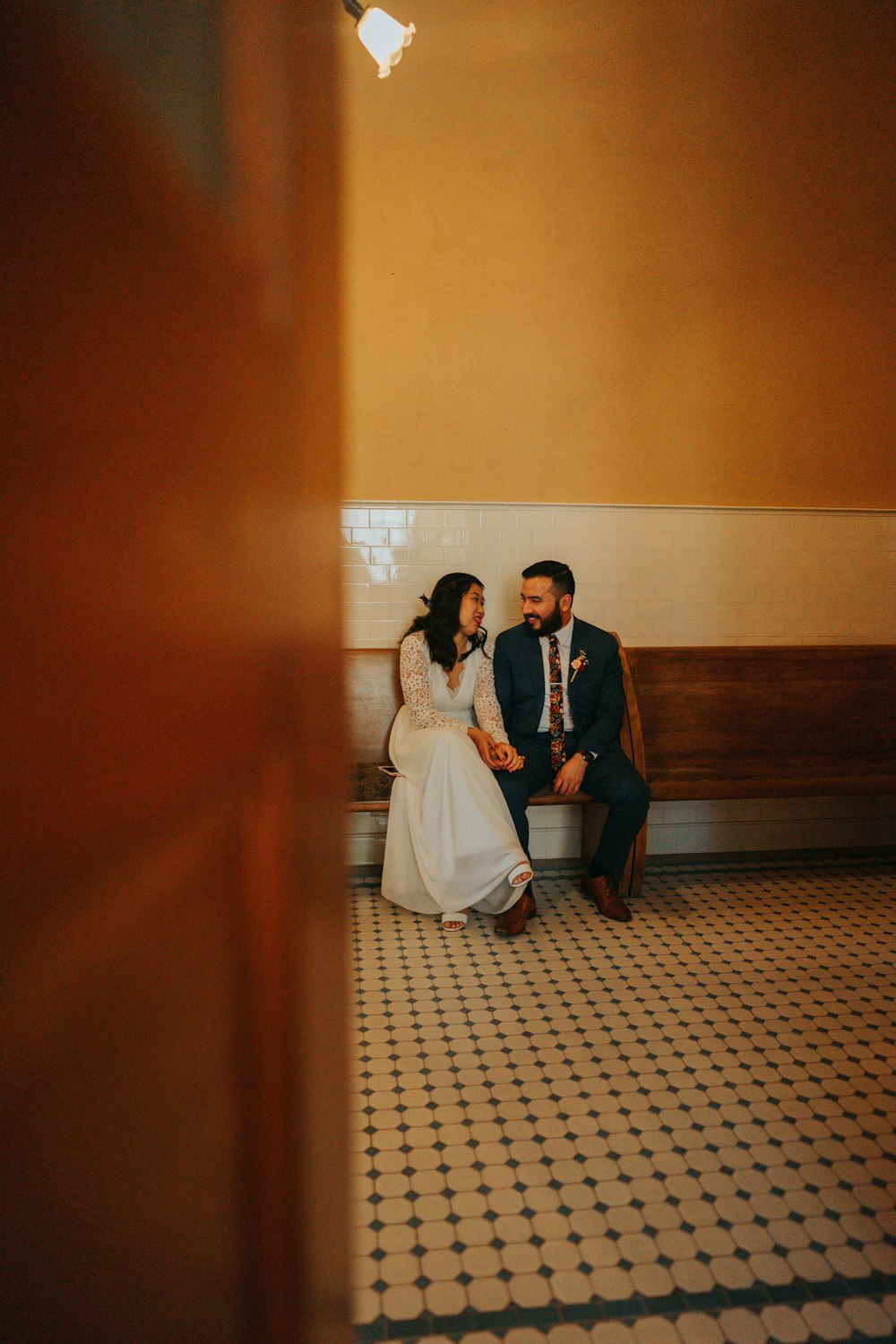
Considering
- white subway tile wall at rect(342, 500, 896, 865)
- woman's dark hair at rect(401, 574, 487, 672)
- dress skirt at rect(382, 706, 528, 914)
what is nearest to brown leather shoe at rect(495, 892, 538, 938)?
dress skirt at rect(382, 706, 528, 914)

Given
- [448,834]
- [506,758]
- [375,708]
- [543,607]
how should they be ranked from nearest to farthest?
[448,834]
[506,758]
[543,607]
[375,708]

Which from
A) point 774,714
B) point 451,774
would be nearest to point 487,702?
point 451,774

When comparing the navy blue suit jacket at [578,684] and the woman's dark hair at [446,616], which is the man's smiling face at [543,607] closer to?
the navy blue suit jacket at [578,684]

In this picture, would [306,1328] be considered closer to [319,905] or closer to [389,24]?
[319,905]

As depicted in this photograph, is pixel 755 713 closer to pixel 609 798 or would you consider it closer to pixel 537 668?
pixel 609 798

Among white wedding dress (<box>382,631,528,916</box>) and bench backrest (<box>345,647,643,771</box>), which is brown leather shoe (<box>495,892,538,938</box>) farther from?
bench backrest (<box>345,647,643,771</box>)

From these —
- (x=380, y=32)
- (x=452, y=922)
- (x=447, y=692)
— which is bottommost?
(x=452, y=922)

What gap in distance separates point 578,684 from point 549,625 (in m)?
0.26

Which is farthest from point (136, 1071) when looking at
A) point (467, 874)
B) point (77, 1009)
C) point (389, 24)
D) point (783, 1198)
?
point (389, 24)

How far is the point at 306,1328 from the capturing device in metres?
0.17

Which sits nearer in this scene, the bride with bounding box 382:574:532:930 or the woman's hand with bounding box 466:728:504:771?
the bride with bounding box 382:574:532:930

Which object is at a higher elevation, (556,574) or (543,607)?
(556,574)

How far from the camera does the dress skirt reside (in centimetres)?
313

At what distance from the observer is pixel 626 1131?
2.03 metres
